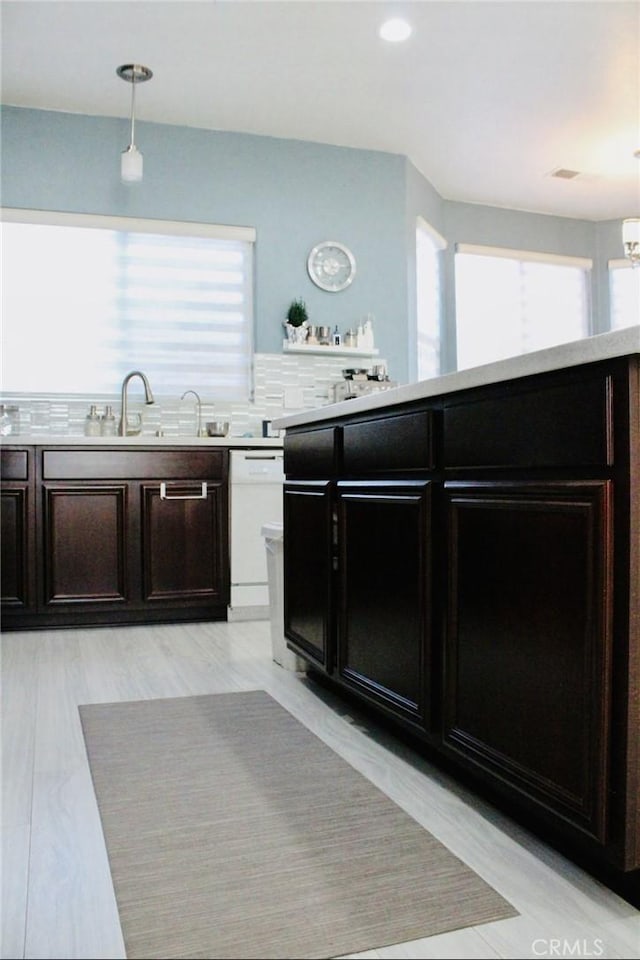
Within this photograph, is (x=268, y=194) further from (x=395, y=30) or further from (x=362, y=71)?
(x=395, y=30)

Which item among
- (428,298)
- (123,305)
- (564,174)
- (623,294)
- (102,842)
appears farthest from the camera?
(623,294)

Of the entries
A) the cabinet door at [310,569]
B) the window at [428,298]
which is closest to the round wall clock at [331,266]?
the window at [428,298]

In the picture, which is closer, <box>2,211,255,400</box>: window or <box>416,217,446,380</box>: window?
<box>2,211,255,400</box>: window

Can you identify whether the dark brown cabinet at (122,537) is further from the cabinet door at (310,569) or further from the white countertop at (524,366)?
the white countertop at (524,366)

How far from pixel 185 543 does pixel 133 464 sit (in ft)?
1.52

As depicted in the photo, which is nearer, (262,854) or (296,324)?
(262,854)

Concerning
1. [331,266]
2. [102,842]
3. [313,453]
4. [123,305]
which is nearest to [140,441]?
[123,305]

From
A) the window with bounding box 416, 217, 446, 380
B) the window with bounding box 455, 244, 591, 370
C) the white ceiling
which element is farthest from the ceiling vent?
the window with bounding box 416, 217, 446, 380

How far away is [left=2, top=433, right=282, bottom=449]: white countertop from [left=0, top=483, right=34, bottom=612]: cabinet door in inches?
8.6

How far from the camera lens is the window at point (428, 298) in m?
5.50

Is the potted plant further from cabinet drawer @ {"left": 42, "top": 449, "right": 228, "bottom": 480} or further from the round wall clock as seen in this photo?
cabinet drawer @ {"left": 42, "top": 449, "right": 228, "bottom": 480}

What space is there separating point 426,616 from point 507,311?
16.1ft

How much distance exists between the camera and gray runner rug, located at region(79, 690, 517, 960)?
3.91 ft

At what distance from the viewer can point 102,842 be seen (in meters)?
1.50
